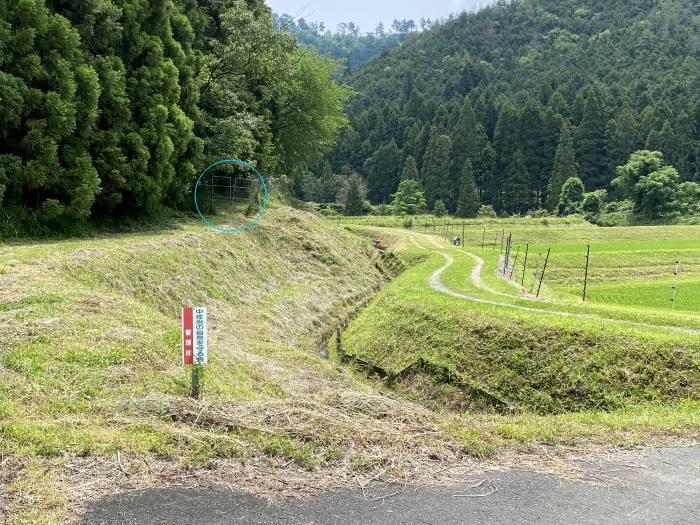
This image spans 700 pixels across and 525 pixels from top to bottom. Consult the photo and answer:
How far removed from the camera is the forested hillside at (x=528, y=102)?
298 feet

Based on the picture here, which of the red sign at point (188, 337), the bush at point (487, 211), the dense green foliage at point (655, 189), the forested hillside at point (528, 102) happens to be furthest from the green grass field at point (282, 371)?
the forested hillside at point (528, 102)

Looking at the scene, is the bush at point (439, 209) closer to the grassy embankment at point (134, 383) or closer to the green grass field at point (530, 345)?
the green grass field at point (530, 345)

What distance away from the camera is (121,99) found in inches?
743

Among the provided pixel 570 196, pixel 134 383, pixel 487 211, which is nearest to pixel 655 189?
pixel 570 196

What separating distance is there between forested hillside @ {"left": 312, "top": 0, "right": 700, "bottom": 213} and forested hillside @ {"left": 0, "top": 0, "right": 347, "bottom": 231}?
213 feet

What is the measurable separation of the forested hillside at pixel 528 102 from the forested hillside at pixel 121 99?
65.0 meters

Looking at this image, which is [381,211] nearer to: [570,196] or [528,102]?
[570,196]

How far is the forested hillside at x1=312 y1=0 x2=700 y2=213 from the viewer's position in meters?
90.8

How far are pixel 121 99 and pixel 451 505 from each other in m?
17.9

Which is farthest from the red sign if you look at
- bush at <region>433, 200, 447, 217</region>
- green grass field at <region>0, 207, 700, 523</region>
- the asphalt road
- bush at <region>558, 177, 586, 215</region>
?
bush at <region>433, 200, 447, 217</region>

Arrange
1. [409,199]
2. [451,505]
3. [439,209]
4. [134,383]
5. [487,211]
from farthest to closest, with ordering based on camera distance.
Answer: [409,199] < [487,211] < [439,209] < [134,383] < [451,505]

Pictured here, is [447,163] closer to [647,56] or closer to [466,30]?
[647,56]

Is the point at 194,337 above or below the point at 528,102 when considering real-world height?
below

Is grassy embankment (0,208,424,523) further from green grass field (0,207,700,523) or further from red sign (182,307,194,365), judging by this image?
red sign (182,307,194,365)
